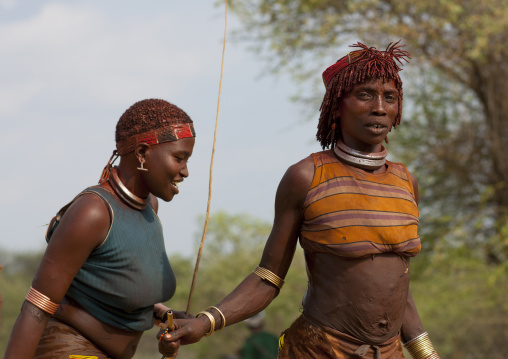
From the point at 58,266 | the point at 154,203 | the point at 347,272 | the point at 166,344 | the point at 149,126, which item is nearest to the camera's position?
the point at 166,344

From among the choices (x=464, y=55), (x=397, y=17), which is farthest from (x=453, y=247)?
(x=397, y=17)

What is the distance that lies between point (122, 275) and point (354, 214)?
1.05m

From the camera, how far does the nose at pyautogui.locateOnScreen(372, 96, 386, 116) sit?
3258 mm

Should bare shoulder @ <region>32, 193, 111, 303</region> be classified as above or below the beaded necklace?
below

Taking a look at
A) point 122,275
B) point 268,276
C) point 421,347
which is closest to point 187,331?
point 122,275

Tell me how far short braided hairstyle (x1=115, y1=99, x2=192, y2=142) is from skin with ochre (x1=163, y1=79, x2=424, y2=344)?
60 centimetres

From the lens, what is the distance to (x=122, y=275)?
323 centimetres

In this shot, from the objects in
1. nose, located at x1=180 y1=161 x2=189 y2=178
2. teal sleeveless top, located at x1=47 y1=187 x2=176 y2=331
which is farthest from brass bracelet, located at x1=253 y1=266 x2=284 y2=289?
nose, located at x1=180 y1=161 x2=189 y2=178

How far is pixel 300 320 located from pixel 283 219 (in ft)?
1.55

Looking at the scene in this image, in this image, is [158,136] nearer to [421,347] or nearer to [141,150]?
[141,150]

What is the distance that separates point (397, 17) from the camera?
1280 centimetres

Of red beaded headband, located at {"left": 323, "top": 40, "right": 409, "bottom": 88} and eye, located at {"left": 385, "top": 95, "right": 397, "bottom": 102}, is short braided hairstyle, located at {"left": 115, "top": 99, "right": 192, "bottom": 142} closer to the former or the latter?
red beaded headband, located at {"left": 323, "top": 40, "right": 409, "bottom": 88}

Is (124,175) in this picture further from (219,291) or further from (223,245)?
(223,245)

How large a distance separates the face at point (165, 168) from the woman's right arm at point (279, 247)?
47 centimetres
